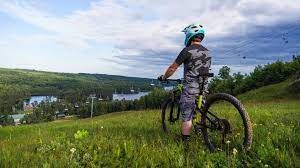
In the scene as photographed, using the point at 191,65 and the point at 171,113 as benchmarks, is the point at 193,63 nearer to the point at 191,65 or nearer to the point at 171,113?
the point at 191,65

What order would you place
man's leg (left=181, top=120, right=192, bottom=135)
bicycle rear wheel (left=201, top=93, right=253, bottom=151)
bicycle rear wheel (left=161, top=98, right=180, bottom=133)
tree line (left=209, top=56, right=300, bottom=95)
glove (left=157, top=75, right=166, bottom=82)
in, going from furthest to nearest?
1. tree line (left=209, top=56, right=300, bottom=95)
2. bicycle rear wheel (left=161, top=98, right=180, bottom=133)
3. glove (left=157, top=75, right=166, bottom=82)
4. man's leg (left=181, top=120, right=192, bottom=135)
5. bicycle rear wheel (left=201, top=93, right=253, bottom=151)

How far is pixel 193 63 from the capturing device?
8492 mm

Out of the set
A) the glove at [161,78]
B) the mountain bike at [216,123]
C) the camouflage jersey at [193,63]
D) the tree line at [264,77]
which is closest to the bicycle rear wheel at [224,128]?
the mountain bike at [216,123]

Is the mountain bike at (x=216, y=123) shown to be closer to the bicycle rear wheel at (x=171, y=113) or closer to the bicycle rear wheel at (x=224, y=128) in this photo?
the bicycle rear wheel at (x=224, y=128)

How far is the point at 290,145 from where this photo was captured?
275 inches

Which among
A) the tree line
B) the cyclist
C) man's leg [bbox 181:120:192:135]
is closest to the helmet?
the cyclist

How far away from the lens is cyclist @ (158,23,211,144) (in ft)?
27.8

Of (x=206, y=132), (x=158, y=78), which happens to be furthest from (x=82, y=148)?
(x=158, y=78)

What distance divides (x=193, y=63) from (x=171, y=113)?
2.59m

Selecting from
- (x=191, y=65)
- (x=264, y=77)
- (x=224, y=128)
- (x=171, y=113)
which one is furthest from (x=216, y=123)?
(x=264, y=77)

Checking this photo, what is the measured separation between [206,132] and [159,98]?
392ft

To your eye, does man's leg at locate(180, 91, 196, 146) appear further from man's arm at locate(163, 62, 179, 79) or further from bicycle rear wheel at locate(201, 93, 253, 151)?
man's arm at locate(163, 62, 179, 79)

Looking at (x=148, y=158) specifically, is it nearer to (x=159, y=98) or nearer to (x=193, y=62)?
(x=193, y=62)

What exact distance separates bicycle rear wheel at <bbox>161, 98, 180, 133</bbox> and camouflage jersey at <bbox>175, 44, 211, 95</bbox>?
6.14 ft
